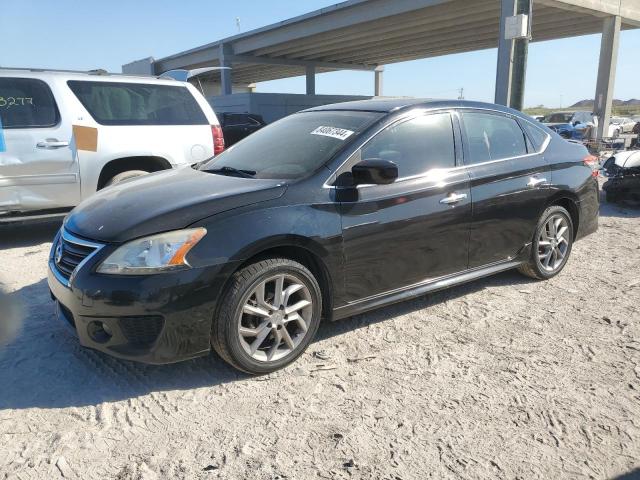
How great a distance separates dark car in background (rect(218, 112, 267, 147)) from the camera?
716 inches

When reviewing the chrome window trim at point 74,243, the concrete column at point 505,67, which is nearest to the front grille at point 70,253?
the chrome window trim at point 74,243

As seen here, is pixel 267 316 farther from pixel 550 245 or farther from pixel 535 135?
pixel 535 135

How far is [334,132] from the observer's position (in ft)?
11.8

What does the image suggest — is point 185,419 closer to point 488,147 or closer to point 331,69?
point 488,147

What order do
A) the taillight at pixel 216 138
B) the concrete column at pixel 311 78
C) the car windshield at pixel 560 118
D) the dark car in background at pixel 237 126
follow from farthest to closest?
the concrete column at pixel 311 78 → the car windshield at pixel 560 118 → the dark car in background at pixel 237 126 → the taillight at pixel 216 138

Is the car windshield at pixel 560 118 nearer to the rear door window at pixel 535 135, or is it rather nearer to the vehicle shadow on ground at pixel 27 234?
the rear door window at pixel 535 135

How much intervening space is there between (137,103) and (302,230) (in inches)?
168

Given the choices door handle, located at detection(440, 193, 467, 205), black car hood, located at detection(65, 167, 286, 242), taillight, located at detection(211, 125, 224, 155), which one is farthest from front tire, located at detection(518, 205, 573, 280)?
taillight, located at detection(211, 125, 224, 155)

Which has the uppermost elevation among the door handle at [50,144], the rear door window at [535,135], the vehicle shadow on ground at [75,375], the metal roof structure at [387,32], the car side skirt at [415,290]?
the metal roof structure at [387,32]

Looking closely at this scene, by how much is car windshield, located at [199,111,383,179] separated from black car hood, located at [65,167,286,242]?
21cm

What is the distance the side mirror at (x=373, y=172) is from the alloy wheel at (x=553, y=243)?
195 centimetres

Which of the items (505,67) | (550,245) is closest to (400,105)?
(550,245)

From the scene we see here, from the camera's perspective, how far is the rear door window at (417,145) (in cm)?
352

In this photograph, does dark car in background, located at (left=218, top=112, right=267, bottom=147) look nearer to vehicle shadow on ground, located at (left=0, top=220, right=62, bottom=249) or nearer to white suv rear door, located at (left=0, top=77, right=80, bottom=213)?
vehicle shadow on ground, located at (left=0, top=220, right=62, bottom=249)
